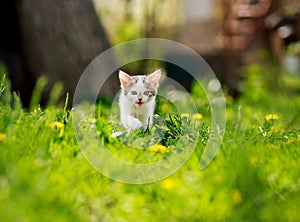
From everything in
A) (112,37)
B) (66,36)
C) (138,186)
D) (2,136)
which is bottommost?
(138,186)

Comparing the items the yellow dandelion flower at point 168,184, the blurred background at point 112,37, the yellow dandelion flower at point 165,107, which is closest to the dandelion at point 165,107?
the yellow dandelion flower at point 165,107

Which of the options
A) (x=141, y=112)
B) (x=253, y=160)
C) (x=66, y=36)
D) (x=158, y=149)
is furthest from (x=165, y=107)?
(x=66, y=36)

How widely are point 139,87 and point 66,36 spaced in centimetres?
280

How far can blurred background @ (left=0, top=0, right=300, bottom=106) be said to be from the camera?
17.0 feet

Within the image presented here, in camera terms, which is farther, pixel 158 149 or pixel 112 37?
pixel 112 37

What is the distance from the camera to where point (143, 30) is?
947 centimetres

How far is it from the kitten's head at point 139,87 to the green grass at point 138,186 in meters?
0.15

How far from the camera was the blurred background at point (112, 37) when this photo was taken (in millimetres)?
5188

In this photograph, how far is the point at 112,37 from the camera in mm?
10062

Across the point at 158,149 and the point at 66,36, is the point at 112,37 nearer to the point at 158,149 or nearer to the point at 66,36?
the point at 66,36

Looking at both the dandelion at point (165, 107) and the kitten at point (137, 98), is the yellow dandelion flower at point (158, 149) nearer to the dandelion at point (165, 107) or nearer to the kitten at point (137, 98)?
the kitten at point (137, 98)

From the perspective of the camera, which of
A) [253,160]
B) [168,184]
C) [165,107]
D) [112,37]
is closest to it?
[168,184]

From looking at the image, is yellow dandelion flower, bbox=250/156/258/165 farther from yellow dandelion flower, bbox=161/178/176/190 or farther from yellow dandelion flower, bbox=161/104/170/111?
yellow dandelion flower, bbox=161/104/170/111

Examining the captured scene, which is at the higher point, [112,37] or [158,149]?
[112,37]
